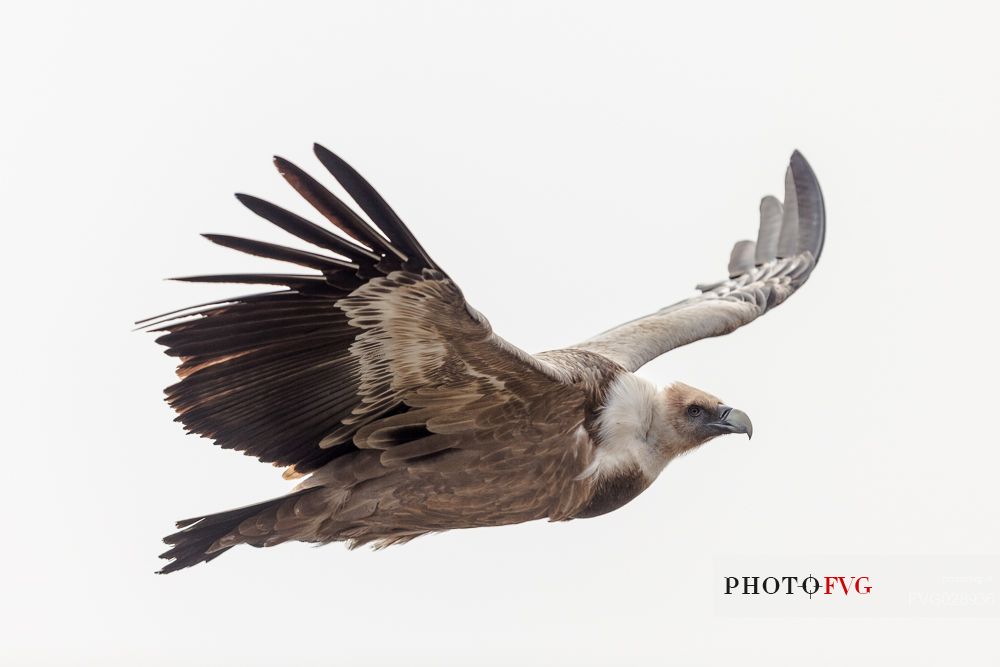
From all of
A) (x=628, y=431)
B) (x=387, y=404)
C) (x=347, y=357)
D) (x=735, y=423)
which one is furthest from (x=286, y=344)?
(x=735, y=423)

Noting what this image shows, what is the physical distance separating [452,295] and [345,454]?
4.38ft

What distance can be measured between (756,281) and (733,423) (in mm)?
2900

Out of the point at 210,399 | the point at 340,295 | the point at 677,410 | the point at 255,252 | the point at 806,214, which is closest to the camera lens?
the point at 255,252

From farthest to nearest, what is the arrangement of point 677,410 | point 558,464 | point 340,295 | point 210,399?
point 677,410 → point 558,464 → point 210,399 → point 340,295

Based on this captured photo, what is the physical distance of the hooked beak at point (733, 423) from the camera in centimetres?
743

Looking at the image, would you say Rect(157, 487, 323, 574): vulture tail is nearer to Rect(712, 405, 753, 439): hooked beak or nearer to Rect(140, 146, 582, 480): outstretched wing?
Rect(140, 146, 582, 480): outstretched wing

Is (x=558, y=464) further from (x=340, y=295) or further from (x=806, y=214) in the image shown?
(x=806, y=214)

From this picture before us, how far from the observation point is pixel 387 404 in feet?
21.2

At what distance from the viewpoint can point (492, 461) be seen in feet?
21.6

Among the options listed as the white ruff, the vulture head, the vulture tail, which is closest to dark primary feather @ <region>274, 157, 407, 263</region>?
the vulture tail

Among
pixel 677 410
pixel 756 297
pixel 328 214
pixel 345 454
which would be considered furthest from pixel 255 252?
pixel 756 297

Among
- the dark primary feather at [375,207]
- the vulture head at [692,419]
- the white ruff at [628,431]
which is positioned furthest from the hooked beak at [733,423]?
the dark primary feather at [375,207]

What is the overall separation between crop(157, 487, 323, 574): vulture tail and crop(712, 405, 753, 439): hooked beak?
2.34 m

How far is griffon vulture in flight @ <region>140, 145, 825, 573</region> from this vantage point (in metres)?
5.73
